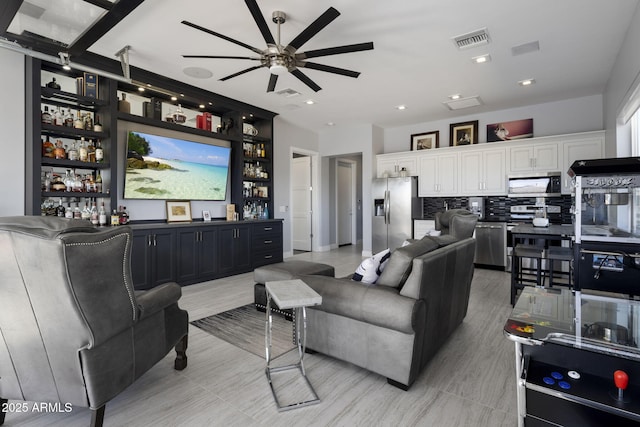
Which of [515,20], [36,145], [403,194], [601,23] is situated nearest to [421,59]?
[515,20]

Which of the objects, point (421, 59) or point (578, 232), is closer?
point (578, 232)

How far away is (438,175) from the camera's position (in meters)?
6.57

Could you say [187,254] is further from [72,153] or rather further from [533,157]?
[533,157]

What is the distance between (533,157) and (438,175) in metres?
1.65

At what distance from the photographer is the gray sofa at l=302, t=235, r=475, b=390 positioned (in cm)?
192

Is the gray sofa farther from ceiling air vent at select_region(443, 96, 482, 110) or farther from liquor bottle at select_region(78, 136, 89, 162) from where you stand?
ceiling air vent at select_region(443, 96, 482, 110)

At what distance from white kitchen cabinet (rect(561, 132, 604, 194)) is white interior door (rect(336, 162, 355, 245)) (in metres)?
4.99

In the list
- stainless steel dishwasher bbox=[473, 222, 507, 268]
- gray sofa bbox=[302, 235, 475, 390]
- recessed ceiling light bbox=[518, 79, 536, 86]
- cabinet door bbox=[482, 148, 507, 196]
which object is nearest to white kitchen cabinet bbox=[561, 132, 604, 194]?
cabinet door bbox=[482, 148, 507, 196]

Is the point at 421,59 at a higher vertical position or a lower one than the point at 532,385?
higher

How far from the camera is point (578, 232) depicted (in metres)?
2.62

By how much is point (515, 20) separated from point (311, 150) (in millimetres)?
5077

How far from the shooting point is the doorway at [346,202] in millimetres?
8836

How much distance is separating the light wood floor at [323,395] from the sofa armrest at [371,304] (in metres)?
0.43

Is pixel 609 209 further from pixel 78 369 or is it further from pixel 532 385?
pixel 78 369
